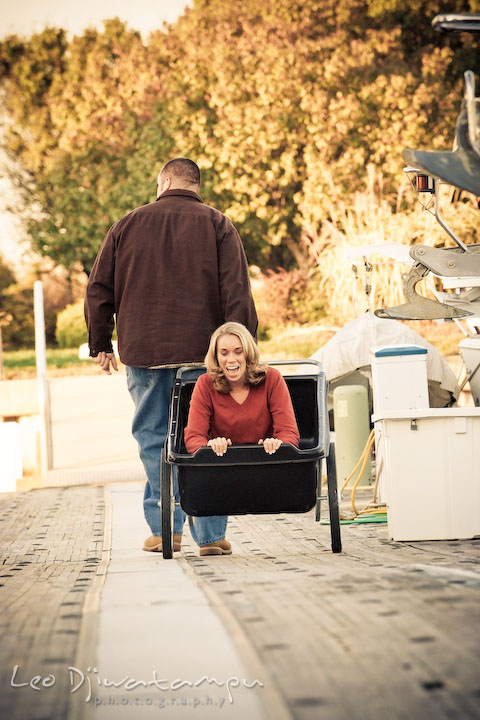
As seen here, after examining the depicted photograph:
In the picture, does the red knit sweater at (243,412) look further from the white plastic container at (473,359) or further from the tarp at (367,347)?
the tarp at (367,347)

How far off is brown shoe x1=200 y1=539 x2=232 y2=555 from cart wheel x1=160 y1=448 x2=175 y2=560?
0.64 feet

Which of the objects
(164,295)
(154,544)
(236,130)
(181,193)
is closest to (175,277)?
(164,295)

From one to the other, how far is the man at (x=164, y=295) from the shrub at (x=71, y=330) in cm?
1052

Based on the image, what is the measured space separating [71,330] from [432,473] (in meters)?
11.0

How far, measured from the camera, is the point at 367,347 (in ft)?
22.5

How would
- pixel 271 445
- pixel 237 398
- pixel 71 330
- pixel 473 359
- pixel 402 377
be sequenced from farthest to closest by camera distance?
pixel 71 330, pixel 473 359, pixel 402 377, pixel 237 398, pixel 271 445

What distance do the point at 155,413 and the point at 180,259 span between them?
0.60 m

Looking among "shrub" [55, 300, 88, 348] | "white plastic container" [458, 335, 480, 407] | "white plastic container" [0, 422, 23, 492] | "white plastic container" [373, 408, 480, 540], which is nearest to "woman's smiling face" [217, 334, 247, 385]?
"white plastic container" [373, 408, 480, 540]

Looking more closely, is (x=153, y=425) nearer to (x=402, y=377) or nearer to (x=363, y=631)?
(x=402, y=377)

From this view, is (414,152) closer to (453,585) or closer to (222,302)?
(222,302)

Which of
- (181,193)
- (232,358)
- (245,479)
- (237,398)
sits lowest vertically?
(245,479)

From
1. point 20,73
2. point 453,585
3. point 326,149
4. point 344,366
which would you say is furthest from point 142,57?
point 453,585

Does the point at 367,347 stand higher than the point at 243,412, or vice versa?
the point at 367,347

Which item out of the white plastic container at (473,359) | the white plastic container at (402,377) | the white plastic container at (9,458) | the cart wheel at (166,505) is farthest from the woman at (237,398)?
the white plastic container at (9,458)
